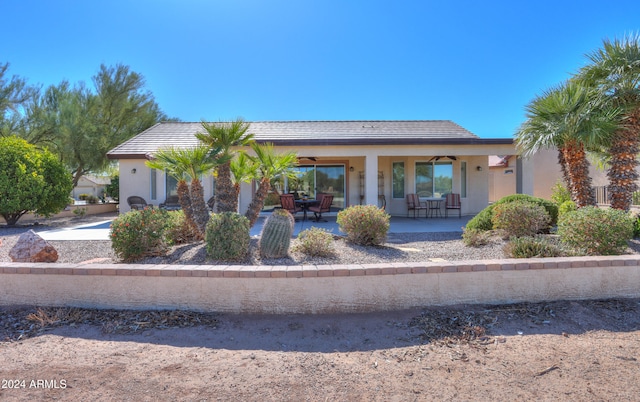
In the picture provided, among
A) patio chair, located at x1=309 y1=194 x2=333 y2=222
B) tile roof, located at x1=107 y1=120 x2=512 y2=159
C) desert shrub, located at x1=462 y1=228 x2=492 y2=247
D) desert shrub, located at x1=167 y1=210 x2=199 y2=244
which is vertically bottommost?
desert shrub, located at x1=462 y1=228 x2=492 y2=247

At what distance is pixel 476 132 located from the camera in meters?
15.3

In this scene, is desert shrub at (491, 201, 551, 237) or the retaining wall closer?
the retaining wall

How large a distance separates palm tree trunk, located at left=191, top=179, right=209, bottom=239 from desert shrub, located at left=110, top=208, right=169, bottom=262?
705mm

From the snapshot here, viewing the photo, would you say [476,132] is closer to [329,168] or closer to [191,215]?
[329,168]

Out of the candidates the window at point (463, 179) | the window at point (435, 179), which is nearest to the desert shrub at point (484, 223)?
the window at point (435, 179)

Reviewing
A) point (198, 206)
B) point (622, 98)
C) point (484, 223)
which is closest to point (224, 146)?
point (198, 206)

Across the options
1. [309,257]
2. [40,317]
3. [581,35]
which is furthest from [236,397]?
[581,35]

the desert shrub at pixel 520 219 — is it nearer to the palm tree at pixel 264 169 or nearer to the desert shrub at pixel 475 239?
the desert shrub at pixel 475 239

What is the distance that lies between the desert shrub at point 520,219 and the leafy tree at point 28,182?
516 inches

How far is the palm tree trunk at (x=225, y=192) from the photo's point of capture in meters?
6.44

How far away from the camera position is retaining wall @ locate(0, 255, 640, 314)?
382cm

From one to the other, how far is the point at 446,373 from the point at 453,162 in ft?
42.0

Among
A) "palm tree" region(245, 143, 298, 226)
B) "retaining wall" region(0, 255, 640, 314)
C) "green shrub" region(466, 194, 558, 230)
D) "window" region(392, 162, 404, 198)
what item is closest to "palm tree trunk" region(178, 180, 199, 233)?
"palm tree" region(245, 143, 298, 226)

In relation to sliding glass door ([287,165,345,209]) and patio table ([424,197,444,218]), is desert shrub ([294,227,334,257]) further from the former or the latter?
patio table ([424,197,444,218])
